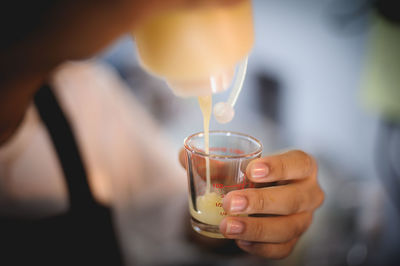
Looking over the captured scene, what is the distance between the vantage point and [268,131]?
1.83 metres

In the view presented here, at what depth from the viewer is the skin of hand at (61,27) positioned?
0.39m

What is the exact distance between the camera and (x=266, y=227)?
2.39ft

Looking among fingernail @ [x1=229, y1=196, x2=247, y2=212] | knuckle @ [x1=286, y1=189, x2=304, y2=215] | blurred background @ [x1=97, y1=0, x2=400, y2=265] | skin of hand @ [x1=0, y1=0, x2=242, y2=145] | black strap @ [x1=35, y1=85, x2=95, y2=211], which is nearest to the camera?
skin of hand @ [x1=0, y1=0, x2=242, y2=145]

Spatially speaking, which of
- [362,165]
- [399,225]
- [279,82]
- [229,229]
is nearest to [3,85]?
[229,229]

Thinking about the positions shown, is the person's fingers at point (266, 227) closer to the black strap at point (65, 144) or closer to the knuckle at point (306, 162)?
the knuckle at point (306, 162)

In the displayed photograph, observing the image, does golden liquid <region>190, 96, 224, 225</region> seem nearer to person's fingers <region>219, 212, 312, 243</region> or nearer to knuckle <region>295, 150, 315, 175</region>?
person's fingers <region>219, 212, 312, 243</region>

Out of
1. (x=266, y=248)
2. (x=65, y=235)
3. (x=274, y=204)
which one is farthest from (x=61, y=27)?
(x=65, y=235)

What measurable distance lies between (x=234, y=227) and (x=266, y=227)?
4.0 inches

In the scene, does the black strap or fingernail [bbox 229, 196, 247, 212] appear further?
the black strap

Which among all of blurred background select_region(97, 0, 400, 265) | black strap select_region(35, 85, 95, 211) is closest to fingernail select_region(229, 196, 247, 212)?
black strap select_region(35, 85, 95, 211)

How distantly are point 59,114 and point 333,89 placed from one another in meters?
1.25

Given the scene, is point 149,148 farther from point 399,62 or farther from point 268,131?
point 399,62

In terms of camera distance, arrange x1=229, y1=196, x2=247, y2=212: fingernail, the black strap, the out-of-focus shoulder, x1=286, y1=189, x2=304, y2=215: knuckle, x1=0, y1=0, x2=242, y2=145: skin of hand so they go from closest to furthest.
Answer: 1. x1=0, y1=0, x2=242, y2=145: skin of hand
2. x1=229, y1=196, x2=247, y2=212: fingernail
3. x1=286, y1=189, x2=304, y2=215: knuckle
4. the black strap
5. the out-of-focus shoulder

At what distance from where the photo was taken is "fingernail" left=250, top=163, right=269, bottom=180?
65cm
